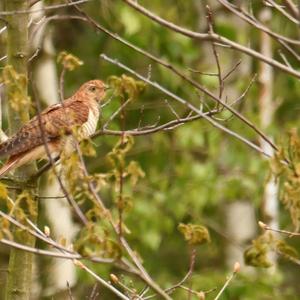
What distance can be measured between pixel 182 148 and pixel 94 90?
340cm

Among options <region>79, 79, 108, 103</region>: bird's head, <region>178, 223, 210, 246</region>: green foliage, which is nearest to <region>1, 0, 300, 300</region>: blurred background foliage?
<region>79, 79, 108, 103</region>: bird's head

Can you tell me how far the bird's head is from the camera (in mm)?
6708

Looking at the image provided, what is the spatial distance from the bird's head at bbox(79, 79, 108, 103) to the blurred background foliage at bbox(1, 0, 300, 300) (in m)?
1.06

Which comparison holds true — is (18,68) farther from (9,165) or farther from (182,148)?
(182,148)

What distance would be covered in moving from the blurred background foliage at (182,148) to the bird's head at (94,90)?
1055 mm

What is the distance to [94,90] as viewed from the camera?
679 cm

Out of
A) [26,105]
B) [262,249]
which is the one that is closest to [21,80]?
[26,105]

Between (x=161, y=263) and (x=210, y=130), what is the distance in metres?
2.50

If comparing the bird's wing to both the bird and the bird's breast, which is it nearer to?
the bird

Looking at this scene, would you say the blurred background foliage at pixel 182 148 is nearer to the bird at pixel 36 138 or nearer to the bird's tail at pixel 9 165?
the bird at pixel 36 138

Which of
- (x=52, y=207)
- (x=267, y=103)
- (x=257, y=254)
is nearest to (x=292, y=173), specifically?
(x=257, y=254)

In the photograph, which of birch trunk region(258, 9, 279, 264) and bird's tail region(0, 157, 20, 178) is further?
birch trunk region(258, 9, 279, 264)

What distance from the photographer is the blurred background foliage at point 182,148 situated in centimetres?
874

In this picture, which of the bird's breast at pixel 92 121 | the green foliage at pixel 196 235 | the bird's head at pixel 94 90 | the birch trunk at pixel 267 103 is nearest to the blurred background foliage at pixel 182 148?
the birch trunk at pixel 267 103
